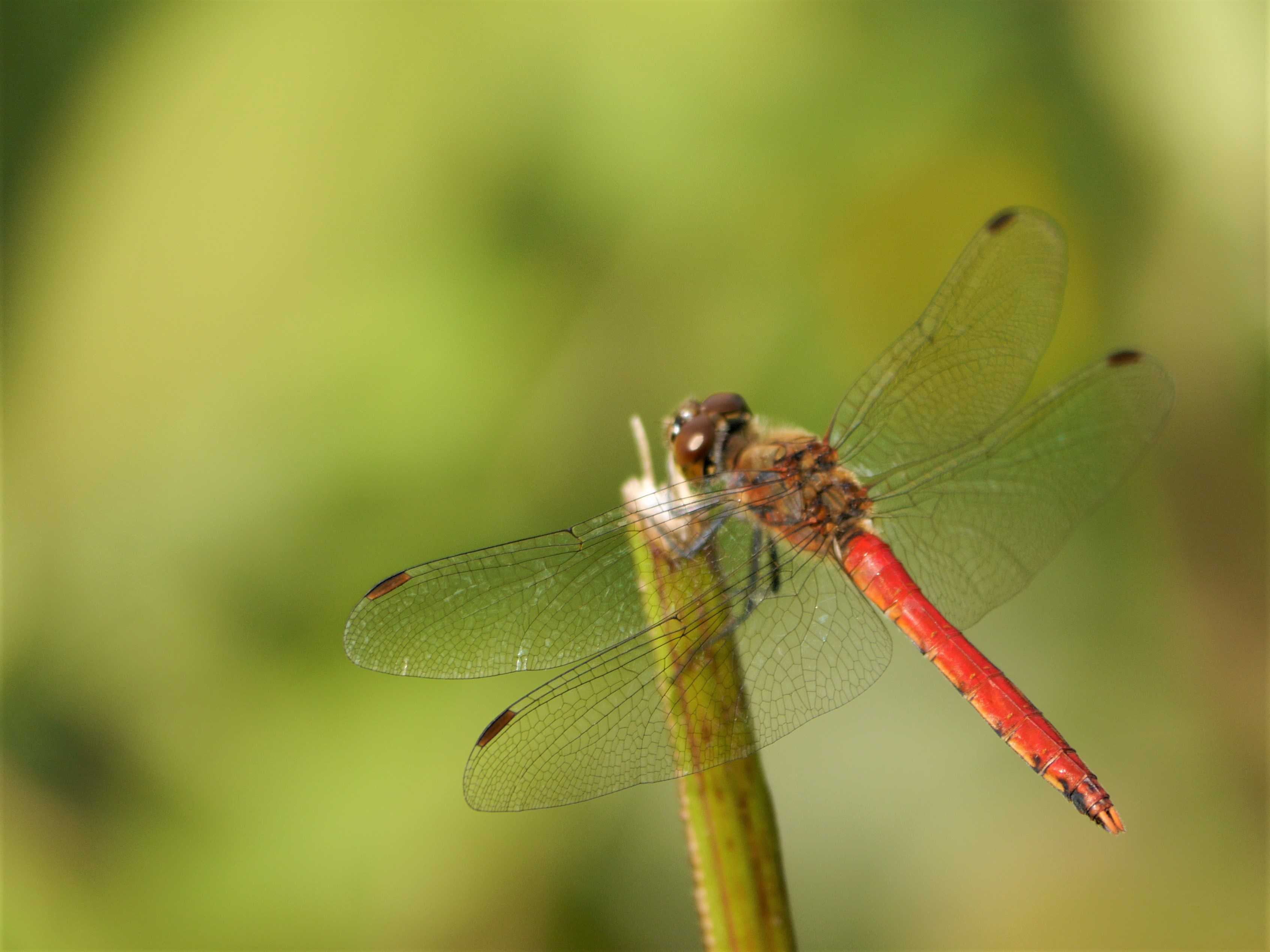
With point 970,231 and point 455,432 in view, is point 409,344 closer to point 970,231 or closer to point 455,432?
point 455,432

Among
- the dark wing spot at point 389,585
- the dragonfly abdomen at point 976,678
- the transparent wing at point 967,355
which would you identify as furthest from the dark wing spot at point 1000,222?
the dark wing spot at point 389,585

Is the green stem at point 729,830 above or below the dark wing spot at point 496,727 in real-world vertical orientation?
below

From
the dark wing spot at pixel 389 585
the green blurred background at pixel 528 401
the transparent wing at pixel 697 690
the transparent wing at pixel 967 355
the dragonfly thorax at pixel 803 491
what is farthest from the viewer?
the green blurred background at pixel 528 401

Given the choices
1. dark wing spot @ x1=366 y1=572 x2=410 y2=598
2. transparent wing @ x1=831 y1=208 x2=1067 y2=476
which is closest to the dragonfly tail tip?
transparent wing @ x1=831 y1=208 x2=1067 y2=476

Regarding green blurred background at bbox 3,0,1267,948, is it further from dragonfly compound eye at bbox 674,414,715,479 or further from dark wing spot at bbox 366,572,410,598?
dark wing spot at bbox 366,572,410,598

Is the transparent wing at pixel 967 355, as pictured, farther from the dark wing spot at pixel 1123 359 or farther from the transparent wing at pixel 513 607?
the transparent wing at pixel 513 607

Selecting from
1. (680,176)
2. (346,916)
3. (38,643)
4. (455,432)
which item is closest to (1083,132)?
(680,176)

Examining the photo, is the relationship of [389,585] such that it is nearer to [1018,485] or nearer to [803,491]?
[803,491]
